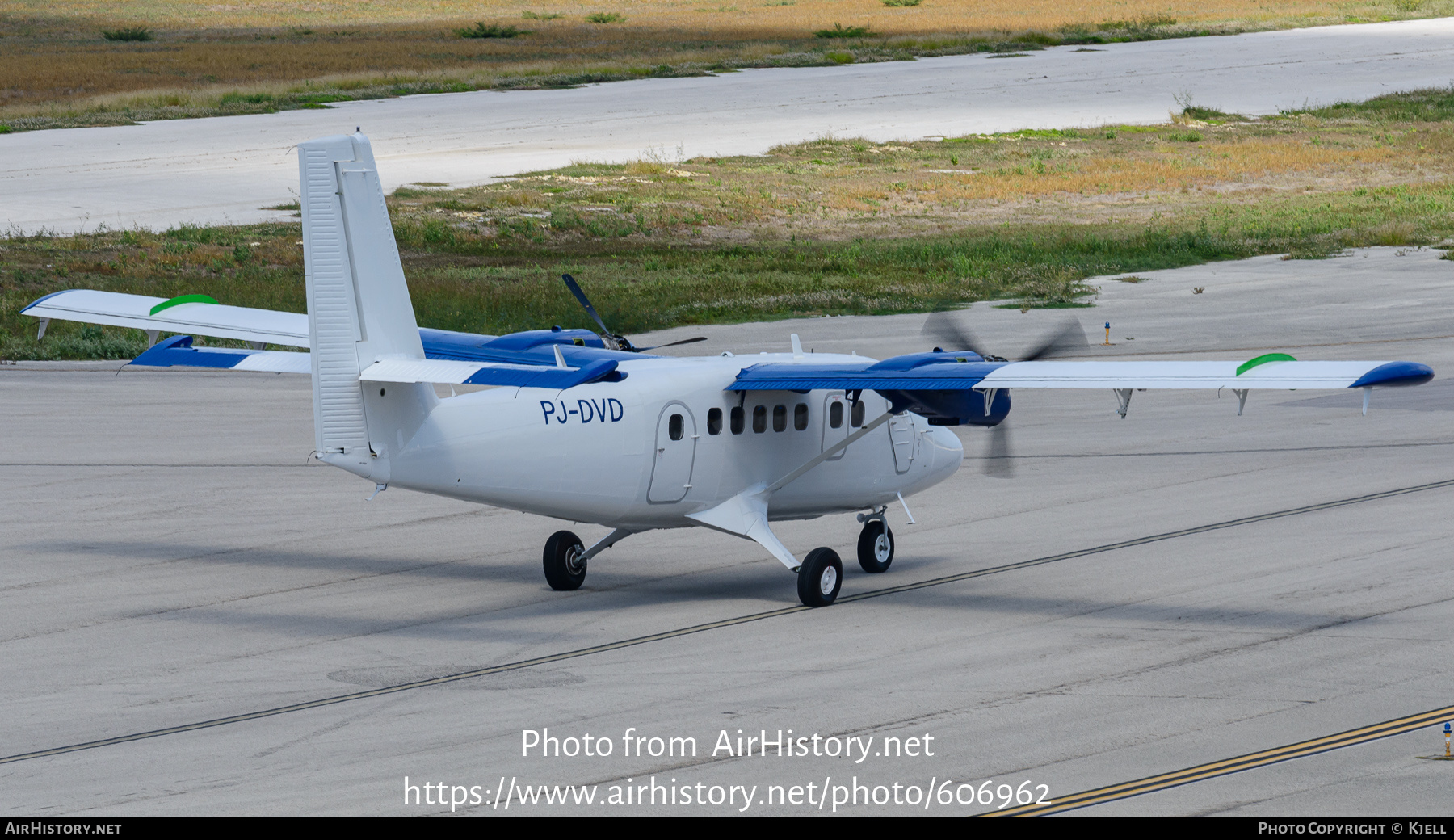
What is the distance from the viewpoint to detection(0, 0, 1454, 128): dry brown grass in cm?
9644

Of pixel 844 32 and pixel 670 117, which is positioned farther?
pixel 844 32

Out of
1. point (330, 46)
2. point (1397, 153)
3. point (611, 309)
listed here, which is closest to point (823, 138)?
point (1397, 153)

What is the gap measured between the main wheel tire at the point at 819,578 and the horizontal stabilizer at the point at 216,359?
6.82m

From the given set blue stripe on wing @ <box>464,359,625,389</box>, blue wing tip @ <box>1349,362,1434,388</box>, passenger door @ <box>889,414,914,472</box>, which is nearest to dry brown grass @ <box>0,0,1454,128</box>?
passenger door @ <box>889,414,914,472</box>

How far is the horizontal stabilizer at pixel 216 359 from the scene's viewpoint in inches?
836

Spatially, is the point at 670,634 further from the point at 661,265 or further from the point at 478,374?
the point at 661,265

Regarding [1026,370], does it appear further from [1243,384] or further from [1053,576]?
[1053,576]

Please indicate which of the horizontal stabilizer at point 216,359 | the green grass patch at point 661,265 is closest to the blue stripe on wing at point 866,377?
the horizontal stabilizer at point 216,359

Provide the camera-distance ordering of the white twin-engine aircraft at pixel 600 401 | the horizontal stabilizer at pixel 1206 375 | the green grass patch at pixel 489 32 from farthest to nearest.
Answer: the green grass patch at pixel 489 32 → the white twin-engine aircraft at pixel 600 401 → the horizontal stabilizer at pixel 1206 375

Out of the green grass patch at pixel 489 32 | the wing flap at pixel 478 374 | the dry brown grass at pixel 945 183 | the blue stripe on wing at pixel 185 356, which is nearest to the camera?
the wing flap at pixel 478 374

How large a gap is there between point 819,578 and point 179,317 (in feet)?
30.1

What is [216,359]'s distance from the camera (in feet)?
70.4

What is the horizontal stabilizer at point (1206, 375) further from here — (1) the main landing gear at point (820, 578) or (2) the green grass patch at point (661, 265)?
(2) the green grass patch at point (661, 265)

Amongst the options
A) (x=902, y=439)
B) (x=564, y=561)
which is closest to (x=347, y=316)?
(x=564, y=561)
